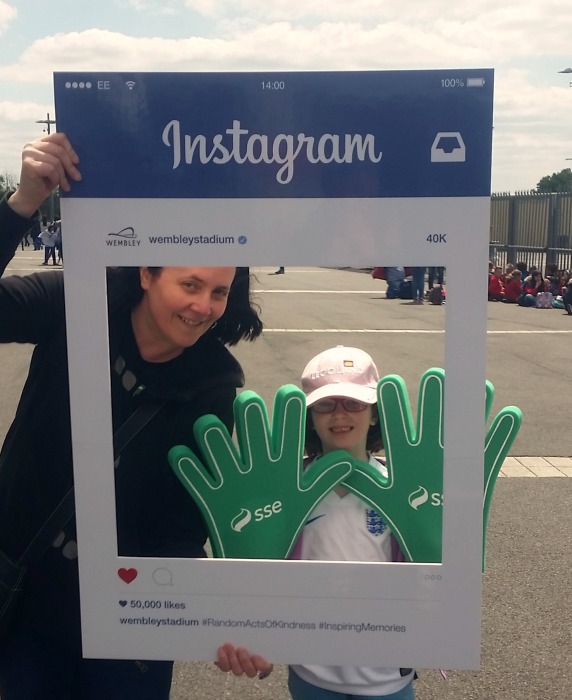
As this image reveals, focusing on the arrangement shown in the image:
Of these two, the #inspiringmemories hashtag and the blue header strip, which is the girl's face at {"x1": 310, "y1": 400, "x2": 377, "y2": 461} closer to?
the #inspiringmemories hashtag

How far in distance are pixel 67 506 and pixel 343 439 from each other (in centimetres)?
60

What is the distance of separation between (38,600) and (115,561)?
29cm

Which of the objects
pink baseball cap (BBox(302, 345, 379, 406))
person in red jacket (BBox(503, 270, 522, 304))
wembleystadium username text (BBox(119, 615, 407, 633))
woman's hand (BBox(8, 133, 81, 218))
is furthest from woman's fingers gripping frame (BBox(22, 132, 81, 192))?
person in red jacket (BBox(503, 270, 522, 304))

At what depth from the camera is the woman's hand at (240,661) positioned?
1679 mm

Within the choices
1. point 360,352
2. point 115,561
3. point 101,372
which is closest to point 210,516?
point 115,561

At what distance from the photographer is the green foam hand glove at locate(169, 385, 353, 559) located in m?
1.71

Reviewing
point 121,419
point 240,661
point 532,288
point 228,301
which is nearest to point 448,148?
point 228,301

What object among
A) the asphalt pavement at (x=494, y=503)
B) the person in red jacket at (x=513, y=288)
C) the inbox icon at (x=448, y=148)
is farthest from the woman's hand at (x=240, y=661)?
the person in red jacket at (x=513, y=288)

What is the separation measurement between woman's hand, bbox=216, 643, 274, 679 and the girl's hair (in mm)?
419

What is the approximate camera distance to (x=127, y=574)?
169cm

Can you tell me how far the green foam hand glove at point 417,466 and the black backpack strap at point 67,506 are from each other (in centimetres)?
44

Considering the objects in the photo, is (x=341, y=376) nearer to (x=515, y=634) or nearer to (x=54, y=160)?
(x=54, y=160)

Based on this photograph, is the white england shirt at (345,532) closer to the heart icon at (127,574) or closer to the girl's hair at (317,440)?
the girl's hair at (317,440)

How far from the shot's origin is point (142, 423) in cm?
171
